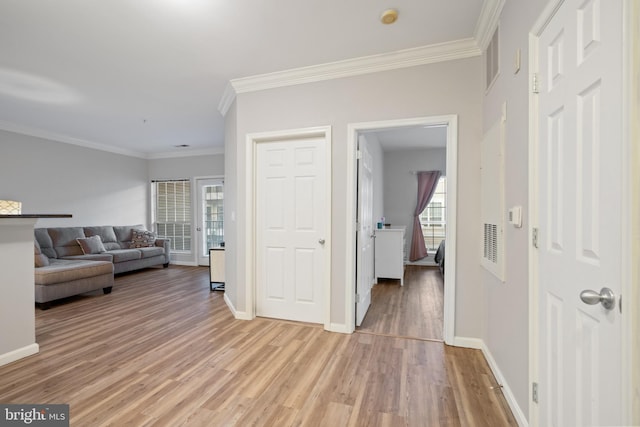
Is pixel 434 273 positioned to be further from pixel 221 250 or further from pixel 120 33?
pixel 120 33

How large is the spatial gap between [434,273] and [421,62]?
440 centimetres

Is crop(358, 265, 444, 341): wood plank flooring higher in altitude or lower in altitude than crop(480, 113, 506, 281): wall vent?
lower

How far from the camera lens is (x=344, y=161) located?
2.88m

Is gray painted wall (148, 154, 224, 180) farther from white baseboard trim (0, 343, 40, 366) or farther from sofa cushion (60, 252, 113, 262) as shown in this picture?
white baseboard trim (0, 343, 40, 366)

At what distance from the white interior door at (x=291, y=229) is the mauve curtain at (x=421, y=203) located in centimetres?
427

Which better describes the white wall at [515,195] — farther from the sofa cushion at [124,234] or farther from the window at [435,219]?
the sofa cushion at [124,234]

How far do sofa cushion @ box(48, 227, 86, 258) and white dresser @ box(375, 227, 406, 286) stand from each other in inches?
215

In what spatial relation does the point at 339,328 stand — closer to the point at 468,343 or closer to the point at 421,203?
the point at 468,343

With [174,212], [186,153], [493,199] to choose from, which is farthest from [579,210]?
[174,212]

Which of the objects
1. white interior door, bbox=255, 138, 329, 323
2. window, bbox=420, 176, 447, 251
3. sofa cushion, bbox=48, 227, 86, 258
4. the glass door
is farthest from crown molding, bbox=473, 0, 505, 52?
sofa cushion, bbox=48, 227, 86, 258

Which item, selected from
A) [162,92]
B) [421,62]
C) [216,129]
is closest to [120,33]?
[162,92]

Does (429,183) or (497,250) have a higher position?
(429,183)

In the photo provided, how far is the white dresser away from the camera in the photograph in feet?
16.1

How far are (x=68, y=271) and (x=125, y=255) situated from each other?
5.66 feet
